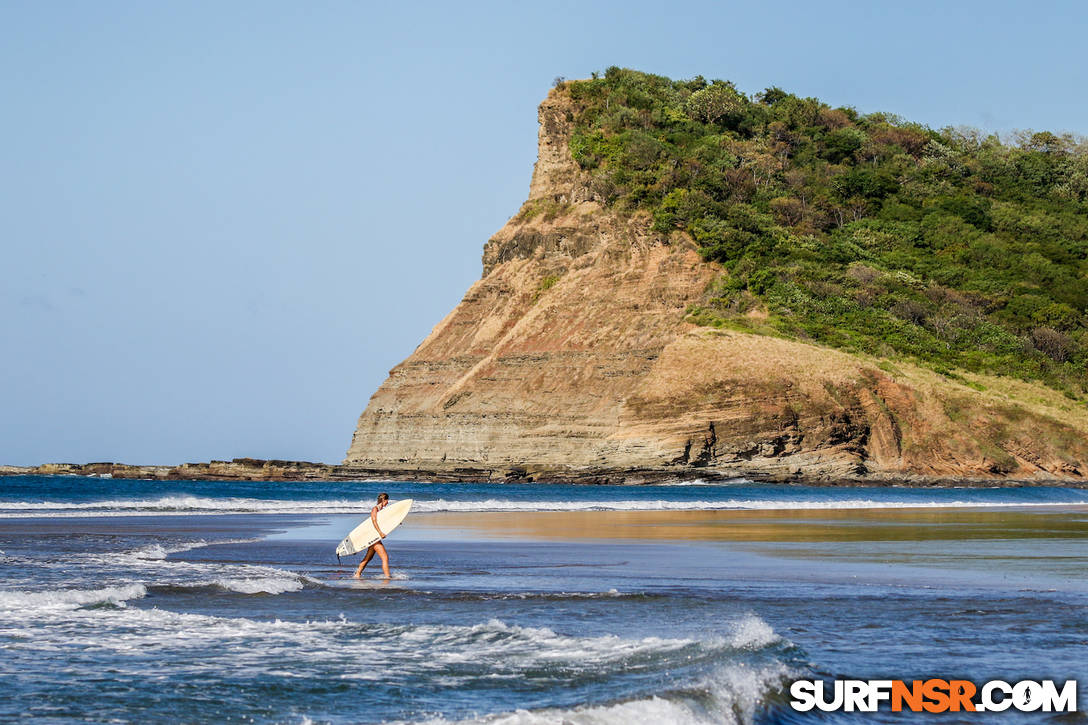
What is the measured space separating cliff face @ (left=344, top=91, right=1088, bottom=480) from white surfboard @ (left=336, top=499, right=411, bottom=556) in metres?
46.9

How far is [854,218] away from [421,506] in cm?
6695

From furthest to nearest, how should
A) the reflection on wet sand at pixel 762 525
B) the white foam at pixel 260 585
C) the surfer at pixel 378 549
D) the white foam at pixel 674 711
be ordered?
1. the reflection on wet sand at pixel 762 525
2. the surfer at pixel 378 549
3. the white foam at pixel 260 585
4. the white foam at pixel 674 711

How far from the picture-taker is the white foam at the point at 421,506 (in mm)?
41188

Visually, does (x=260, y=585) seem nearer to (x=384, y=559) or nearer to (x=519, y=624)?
(x=384, y=559)

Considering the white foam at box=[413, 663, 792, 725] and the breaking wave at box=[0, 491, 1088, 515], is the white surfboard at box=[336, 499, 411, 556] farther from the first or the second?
the breaking wave at box=[0, 491, 1088, 515]

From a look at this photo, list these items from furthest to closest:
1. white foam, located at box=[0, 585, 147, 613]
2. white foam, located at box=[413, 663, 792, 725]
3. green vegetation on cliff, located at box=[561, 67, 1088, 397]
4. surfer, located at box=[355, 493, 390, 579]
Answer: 1. green vegetation on cliff, located at box=[561, 67, 1088, 397]
2. surfer, located at box=[355, 493, 390, 579]
3. white foam, located at box=[0, 585, 147, 613]
4. white foam, located at box=[413, 663, 792, 725]

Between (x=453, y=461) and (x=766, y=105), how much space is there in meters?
65.9

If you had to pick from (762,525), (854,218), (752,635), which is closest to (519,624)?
(752,635)

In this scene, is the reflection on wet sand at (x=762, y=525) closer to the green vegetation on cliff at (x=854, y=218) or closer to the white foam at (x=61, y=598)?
the white foam at (x=61, y=598)

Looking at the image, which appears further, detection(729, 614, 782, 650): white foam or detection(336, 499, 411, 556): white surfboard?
detection(336, 499, 411, 556): white surfboard

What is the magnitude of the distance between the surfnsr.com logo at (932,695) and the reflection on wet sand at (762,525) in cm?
1609

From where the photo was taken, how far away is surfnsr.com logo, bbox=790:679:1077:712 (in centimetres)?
854

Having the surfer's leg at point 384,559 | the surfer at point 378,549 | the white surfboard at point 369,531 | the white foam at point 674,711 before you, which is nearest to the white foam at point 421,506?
the white surfboard at point 369,531

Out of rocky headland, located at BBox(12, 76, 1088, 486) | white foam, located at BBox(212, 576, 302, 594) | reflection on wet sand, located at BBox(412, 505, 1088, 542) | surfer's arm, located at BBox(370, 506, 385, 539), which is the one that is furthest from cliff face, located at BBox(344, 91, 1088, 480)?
white foam, located at BBox(212, 576, 302, 594)
